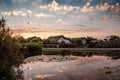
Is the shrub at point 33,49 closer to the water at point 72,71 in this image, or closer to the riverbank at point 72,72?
the water at point 72,71

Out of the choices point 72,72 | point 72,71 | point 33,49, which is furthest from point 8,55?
point 33,49

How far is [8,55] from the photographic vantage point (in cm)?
1877

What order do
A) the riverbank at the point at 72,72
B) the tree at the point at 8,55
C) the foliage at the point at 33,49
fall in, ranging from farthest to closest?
1. the foliage at the point at 33,49
2. the riverbank at the point at 72,72
3. the tree at the point at 8,55

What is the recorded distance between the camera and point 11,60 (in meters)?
19.3

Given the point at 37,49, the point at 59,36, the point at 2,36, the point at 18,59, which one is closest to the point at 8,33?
the point at 2,36

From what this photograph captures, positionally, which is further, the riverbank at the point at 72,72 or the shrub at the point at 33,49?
the shrub at the point at 33,49

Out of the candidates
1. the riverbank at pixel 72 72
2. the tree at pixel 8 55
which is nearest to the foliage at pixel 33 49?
the riverbank at pixel 72 72

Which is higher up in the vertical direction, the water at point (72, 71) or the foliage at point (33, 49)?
the foliage at point (33, 49)

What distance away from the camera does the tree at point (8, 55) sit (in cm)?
1848

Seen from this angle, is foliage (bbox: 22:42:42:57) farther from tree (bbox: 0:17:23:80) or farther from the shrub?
tree (bbox: 0:17:23:80)

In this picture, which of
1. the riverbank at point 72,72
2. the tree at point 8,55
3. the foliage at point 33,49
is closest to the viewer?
the tree at point 8,55

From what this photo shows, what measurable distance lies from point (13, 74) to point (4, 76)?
111 centimetres

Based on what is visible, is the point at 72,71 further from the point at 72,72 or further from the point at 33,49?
the point at 33,49

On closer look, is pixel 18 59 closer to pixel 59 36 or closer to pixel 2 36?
pixel 2 36
